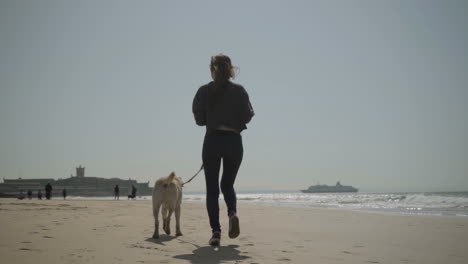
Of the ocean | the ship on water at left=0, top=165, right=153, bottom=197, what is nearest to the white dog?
the ocean

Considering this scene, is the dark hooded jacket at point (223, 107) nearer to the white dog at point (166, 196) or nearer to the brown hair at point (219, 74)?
the brown hair at point (219, 74)

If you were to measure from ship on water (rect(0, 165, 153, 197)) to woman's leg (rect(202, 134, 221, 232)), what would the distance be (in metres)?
68.7

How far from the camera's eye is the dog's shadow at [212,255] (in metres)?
3.31

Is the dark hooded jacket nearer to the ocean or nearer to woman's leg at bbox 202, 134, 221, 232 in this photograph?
woman's leg at bbox 202, 134, 221, 232

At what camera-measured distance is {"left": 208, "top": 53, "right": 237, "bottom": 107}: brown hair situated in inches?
179

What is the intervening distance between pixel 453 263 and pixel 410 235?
7.57 ft

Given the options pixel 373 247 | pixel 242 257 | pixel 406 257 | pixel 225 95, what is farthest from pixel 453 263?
pixel 225 95

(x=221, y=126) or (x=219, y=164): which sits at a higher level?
(x=221, y=126)

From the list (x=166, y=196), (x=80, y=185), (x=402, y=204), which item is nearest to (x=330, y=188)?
(x=80, y=185)

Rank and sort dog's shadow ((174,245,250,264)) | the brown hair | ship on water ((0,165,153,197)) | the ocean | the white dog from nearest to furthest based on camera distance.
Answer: dog's shadow ((174,245,250,264))
the brown hair
the white dog
the ocean
ship on water ((0,165,153,197))

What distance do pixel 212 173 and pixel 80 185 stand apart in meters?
83.3

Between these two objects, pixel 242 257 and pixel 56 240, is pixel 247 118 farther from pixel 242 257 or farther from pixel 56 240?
pixel 56 240

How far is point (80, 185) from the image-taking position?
264ft

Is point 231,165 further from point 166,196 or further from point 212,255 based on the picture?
point 166,196
